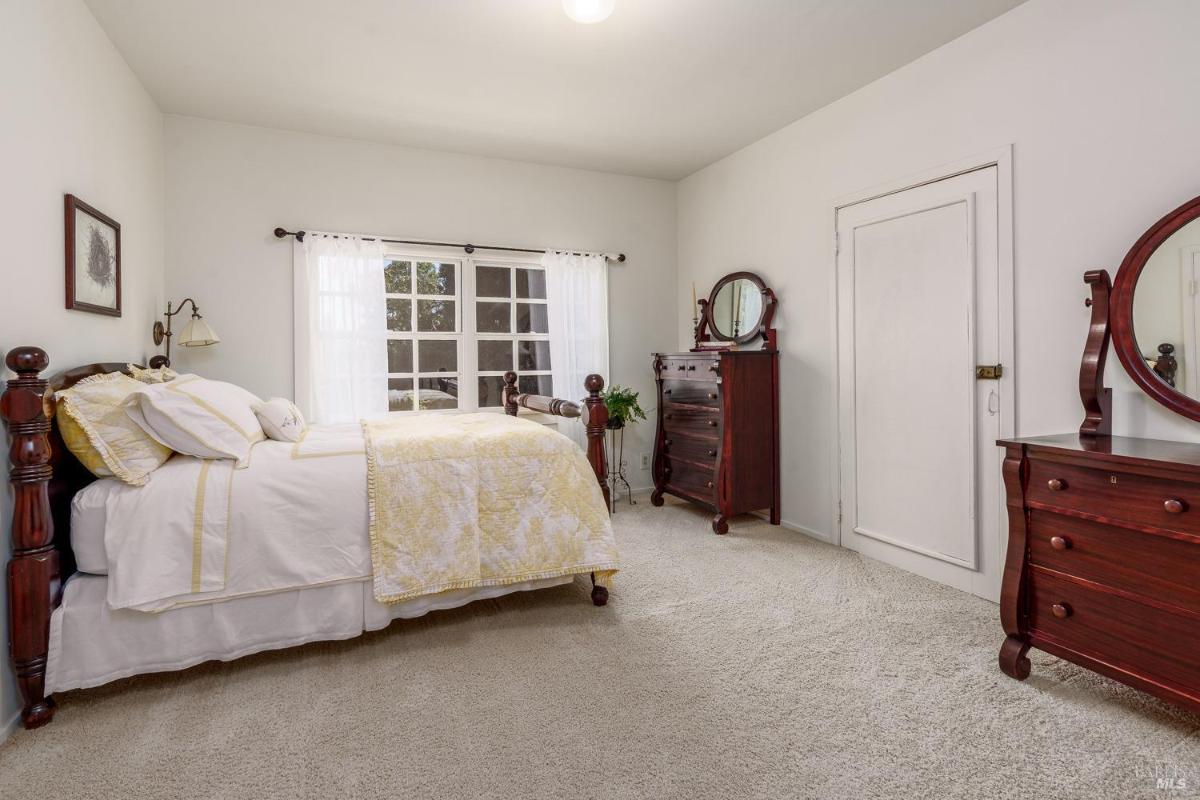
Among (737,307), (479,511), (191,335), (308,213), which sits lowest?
(479,511)

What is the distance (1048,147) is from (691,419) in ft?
7.71

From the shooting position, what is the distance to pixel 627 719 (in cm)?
179

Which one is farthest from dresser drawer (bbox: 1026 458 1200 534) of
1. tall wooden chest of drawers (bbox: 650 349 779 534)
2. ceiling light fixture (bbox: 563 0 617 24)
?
ceiling light fixture (bbox: 563 0 617 24)

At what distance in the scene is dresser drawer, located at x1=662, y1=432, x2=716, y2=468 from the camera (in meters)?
3.90

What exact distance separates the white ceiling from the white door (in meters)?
0.76

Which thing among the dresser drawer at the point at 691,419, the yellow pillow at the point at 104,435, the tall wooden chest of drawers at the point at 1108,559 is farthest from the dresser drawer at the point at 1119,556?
the yellow pillow at the point at 104,435

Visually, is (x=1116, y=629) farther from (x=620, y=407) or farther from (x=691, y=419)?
(x=620, y=407)

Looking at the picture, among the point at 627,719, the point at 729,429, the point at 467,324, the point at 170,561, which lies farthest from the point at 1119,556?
the point at 467,324

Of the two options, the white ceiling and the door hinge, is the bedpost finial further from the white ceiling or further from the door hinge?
the door hinge

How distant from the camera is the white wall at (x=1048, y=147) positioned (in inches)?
83.0

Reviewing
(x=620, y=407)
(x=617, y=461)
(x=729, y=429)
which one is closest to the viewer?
(x=729, y=429)

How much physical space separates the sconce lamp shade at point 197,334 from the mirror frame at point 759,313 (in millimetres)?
3181

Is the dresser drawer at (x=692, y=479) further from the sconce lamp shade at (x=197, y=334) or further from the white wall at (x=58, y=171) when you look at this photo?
the white wall at (x=58, y=171)

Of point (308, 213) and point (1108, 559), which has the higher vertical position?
point (308, 213)
